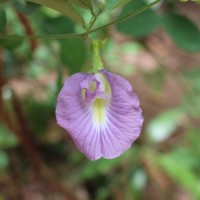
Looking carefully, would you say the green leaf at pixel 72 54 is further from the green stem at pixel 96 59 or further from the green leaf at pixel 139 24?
the green stem at pixel 96 59

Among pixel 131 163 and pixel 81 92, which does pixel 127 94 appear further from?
pixel 131 163

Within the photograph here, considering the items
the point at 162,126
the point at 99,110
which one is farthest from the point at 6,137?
the point at 99,110

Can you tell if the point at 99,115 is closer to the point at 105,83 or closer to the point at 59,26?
the point at 105,83

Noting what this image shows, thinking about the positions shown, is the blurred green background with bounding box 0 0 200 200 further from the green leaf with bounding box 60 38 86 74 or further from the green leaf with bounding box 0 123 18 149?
the green leaf with bounding box 60 38 86 74

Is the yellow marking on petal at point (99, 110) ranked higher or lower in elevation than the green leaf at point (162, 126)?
higher

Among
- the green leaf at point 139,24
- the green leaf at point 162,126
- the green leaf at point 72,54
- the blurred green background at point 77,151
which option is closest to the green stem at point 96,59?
the green leaf at point 139,24

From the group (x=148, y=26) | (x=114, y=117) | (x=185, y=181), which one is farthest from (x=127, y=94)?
(x=185, y=181)
